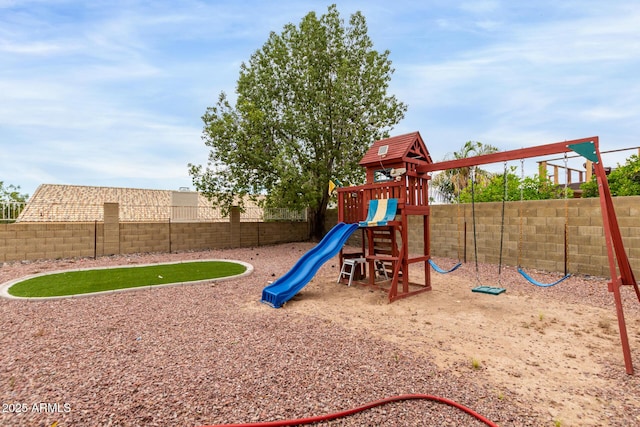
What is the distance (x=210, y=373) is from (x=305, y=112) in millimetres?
13207

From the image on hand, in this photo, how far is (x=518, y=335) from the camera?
423cm

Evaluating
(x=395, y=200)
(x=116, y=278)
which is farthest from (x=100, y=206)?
(x=395, y=200)

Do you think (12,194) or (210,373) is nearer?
(210,373)

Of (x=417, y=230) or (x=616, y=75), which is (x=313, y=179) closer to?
(x=417, y=230)

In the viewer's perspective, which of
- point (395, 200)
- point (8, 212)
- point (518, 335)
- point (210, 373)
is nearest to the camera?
point (210, 373)

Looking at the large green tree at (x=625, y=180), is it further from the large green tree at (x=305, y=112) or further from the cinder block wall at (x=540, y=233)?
the large green tree at (x=305, y=112)

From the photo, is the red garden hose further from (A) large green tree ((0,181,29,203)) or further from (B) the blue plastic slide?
(A) large green tree ((0,181,29,203))

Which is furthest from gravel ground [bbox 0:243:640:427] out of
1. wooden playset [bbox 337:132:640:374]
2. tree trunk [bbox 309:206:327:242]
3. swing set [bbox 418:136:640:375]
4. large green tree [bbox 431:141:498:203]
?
large green tree [bbox 431:141:498:203]

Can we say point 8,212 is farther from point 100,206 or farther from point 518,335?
point 518,335

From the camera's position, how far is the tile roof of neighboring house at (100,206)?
54.2 feet

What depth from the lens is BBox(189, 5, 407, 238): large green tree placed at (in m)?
14.1

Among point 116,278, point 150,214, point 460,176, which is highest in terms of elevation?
point 460,176

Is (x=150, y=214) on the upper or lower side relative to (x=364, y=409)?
upper

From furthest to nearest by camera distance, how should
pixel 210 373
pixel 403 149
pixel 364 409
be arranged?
1. pixel 403 149
2. pixel 210 373
3. pixel 364 409
